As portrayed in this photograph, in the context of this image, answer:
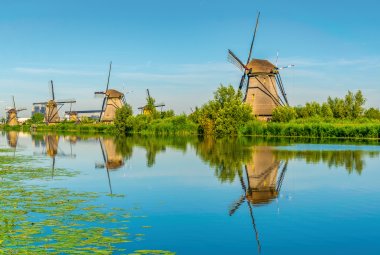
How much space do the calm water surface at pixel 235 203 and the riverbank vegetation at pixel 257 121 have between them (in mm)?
26020

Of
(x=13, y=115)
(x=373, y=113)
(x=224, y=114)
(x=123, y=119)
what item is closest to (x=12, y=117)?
(x=13, y=115)

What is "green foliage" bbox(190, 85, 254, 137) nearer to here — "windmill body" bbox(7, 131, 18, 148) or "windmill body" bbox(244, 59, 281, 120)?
"windmill body" bbox(244, 59, 281, 120)

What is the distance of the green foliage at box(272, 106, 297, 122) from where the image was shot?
5053cm

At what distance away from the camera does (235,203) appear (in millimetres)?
11273

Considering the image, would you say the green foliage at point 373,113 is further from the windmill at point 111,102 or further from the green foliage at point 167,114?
the windmill at point 111,102

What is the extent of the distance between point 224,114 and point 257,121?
3855 mm

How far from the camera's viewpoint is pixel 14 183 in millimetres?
13758

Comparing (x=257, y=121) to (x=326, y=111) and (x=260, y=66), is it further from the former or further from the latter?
(x=326, y=111)

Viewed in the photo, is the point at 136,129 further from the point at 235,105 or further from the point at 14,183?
the point at 14,183

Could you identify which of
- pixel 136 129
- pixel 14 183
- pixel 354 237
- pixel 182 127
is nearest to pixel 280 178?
pixel 354 237

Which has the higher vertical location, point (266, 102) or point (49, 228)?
point (266, 102)

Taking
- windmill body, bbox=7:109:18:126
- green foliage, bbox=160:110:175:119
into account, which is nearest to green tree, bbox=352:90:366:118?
green foliage, bbox=160:110:175:119

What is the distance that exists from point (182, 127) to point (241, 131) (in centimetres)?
1071

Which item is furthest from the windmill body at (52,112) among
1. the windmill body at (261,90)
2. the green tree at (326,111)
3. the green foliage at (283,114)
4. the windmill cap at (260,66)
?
the green tree at (326,111)
